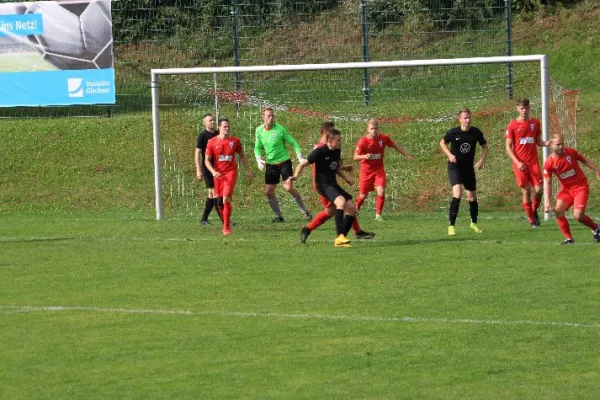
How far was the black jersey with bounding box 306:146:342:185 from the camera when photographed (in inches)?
687

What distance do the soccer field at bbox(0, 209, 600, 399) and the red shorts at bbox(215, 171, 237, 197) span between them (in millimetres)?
723

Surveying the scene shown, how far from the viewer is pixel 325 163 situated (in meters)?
17.6

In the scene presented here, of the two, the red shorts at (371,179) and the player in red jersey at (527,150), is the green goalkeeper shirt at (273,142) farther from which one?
the player in red jersey at (527,150)

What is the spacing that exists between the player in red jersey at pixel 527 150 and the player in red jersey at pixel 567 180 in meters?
2.58

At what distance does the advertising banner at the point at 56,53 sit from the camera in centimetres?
2661

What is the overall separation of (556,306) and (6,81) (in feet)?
57.6

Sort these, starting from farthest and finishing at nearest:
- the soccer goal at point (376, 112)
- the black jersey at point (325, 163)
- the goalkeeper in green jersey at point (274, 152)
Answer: the soccer goal at point (376, 112), the goalkeeper in green jersey at point (274, 152), the black jersey at point (325, 163)

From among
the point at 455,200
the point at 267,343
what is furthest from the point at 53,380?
the point at 455,200

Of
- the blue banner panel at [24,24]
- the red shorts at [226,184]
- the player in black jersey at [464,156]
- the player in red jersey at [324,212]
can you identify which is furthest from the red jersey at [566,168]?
the blue banner panel at [24,24]

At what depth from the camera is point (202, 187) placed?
85.1 ft

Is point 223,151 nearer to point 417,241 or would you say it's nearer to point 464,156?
point 417,241

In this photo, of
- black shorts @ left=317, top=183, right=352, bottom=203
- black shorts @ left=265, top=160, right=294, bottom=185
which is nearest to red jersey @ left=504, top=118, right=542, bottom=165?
black shorts @ left=317, top=183, right=352, bottom=203

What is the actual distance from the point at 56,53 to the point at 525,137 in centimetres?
1160

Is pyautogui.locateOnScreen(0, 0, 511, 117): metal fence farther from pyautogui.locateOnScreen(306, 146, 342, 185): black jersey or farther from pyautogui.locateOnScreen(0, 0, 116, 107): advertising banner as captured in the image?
pyautogui.locateOnScreen(306, 146, 342, 185): black jersey
